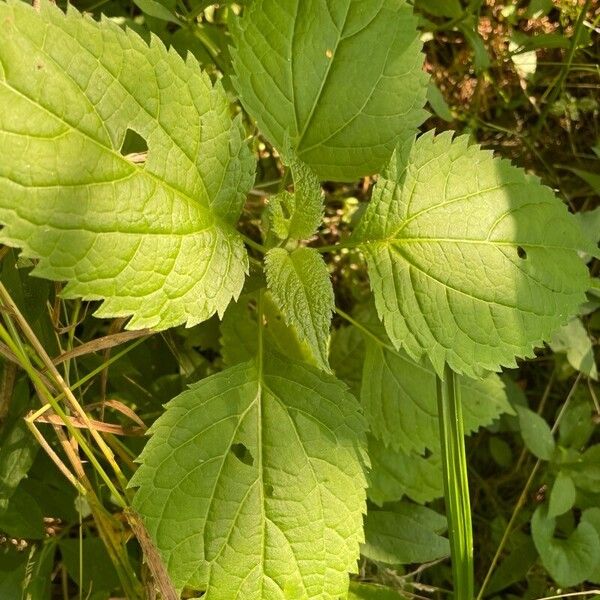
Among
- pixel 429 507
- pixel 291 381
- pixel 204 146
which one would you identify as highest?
pixel 204 146

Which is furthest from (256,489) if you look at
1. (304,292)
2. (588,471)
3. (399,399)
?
(588,471)

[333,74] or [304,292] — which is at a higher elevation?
[333,74]

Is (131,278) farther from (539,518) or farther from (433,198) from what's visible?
(539,518)

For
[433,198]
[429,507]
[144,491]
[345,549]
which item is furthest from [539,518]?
[144,491]

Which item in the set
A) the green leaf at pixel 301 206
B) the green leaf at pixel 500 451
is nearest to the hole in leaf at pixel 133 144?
the green leaf at pixel 301 206

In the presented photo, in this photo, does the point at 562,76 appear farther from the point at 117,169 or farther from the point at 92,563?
the point at 92,563

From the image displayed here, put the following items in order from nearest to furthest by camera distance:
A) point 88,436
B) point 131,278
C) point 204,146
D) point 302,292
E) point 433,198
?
point 131,278, point 204,146, point 302,292, point 433,198, point 88,436
